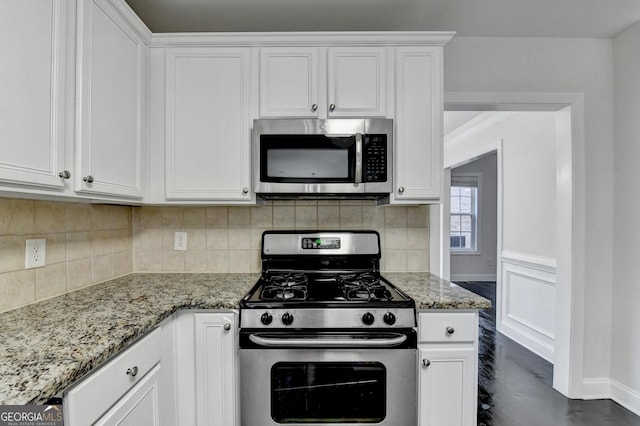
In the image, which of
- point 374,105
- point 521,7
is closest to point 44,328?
point 374,105

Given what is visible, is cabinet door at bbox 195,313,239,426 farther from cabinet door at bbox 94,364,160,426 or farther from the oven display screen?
the oven display screen

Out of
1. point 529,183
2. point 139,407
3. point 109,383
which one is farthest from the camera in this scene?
point 529,183

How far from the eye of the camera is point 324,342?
4.56ft

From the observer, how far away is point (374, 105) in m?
1.76

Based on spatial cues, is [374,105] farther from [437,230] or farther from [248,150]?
[437,230]

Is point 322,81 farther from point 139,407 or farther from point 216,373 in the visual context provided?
point 139,407

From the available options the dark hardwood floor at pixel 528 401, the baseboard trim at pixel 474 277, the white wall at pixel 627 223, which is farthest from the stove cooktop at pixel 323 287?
the baseboard trim at pixel 474 277

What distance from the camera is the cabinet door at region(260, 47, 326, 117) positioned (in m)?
1.76

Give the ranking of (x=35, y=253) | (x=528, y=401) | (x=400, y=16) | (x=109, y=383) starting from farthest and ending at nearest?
(x=528, y=401) < (x=400, y=16) < (x=35, y=253) < (x=109, y=383)

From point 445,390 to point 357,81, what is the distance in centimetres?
164

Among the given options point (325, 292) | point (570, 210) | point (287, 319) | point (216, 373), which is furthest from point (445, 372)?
point (570, 210)

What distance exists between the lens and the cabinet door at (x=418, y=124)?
1.76 m

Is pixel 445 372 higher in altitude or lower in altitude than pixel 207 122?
lower

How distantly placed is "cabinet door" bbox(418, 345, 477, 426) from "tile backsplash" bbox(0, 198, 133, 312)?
1729mm
